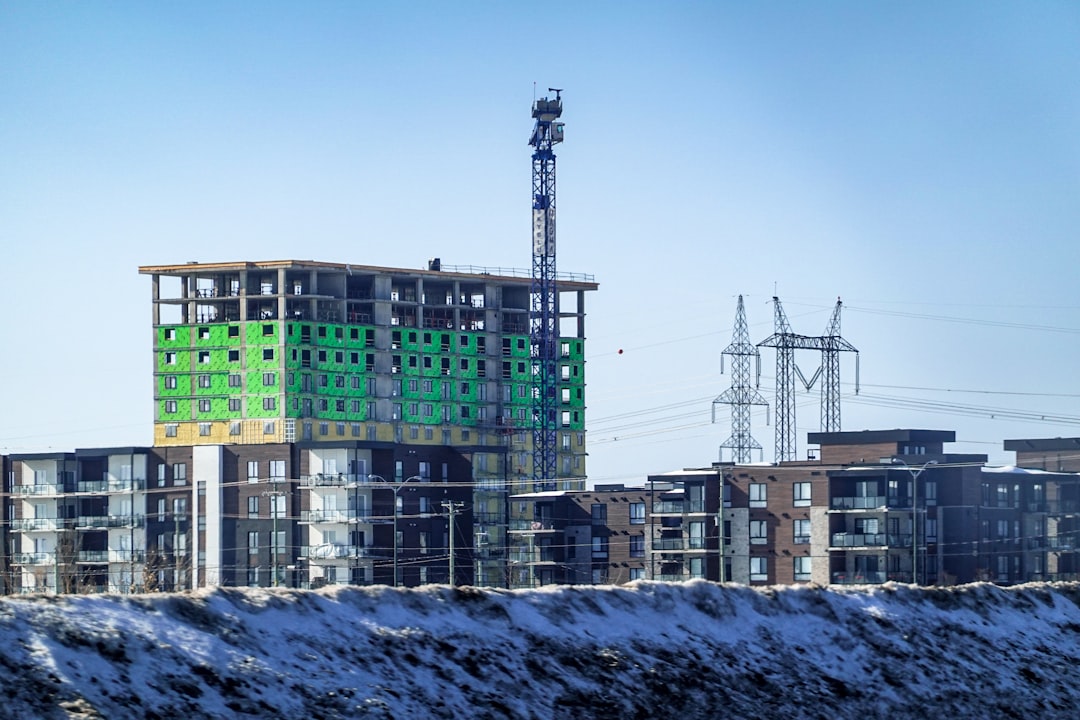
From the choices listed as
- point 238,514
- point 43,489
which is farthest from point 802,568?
point 43,489

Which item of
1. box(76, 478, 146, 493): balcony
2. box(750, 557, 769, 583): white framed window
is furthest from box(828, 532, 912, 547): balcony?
box(76, 478, 146, 493): balcony

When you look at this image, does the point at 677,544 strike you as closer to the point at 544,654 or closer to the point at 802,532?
the point at 802,532

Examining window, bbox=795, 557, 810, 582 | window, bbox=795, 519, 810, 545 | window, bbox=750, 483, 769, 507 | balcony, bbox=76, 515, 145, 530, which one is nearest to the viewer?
window, bbox=795, 557, 810, 582

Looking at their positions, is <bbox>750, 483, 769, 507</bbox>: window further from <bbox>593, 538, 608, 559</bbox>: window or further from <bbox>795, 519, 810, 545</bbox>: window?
<bbox>593, 538, 608, 559</bbox>: window

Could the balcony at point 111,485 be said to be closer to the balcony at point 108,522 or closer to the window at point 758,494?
the balcony at point 108,522

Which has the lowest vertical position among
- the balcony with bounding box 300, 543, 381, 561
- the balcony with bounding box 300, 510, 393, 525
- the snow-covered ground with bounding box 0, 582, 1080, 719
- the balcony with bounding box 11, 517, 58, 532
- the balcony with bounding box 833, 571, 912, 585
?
the balcony with bounding box 833, 571, 912, 585

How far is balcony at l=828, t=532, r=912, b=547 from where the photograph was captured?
13238 centimetres

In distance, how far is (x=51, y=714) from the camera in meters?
27.0

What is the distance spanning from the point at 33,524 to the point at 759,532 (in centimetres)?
7180

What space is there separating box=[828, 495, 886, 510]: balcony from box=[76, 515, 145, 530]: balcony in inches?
2629

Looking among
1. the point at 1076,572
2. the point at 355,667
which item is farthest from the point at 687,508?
the point at 355,667

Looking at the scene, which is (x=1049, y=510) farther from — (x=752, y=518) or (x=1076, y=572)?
(x=752, y=518)

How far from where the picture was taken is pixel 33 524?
15888 cm

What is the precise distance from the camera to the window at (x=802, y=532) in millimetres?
135750
